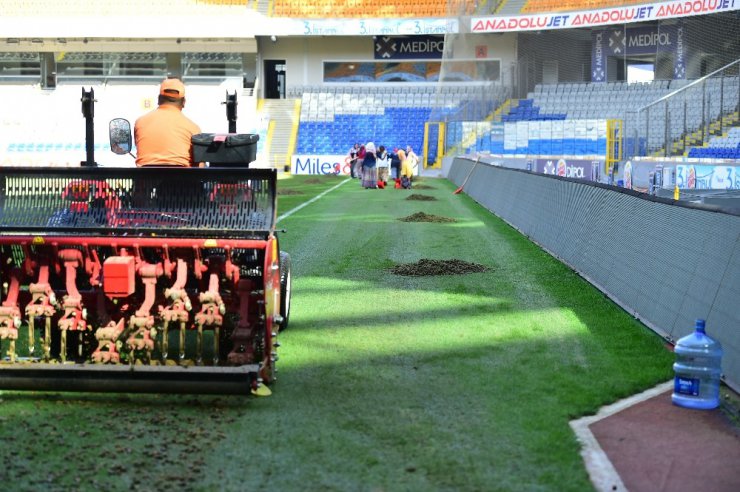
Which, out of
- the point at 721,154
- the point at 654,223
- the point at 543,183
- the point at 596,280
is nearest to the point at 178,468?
the point at 654,223

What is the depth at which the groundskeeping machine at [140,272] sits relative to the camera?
21.2 feet

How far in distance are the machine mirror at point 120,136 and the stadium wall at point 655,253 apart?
4333mm

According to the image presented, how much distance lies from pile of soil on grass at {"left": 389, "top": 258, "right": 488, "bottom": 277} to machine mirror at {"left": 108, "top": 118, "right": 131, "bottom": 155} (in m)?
6.16

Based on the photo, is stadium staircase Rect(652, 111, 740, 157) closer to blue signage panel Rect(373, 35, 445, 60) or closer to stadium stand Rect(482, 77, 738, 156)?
stadium stand Rect(482, 77, 738, 156)

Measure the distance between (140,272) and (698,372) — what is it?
3.61 meters

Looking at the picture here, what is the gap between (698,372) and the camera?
6.89 m

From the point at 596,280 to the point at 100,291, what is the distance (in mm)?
6771

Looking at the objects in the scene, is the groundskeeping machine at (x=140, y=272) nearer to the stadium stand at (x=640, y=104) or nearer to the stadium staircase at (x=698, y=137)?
the stadium staircase at (x=698, y=137)

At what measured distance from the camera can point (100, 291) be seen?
7.23 metres

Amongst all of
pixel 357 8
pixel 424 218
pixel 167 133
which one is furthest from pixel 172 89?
pixel 357 8

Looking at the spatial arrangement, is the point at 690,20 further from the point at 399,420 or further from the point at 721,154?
the point at 399,420

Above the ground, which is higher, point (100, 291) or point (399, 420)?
point (100, 291)

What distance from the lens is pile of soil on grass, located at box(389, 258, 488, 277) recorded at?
13562mm

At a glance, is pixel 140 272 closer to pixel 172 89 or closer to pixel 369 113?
pixel 172 89
